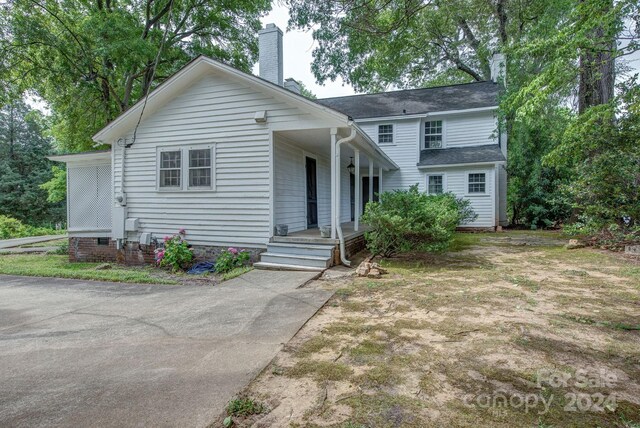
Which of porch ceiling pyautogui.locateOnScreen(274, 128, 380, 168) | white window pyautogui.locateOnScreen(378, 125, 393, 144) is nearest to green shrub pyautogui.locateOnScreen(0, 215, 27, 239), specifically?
porch ceiling pyautogui.locateOnScreen(274, 128, 380, 168)

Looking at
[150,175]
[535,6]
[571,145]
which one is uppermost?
[535,6]

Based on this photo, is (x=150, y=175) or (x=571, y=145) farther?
(x=150, y=175)

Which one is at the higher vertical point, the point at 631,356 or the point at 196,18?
the point at 196,18

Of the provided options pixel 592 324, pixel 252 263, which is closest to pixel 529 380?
pixel 592 324

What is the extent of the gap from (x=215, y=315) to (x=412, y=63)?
73.3ft

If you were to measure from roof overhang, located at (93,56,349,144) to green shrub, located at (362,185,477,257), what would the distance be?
2058 millimetres

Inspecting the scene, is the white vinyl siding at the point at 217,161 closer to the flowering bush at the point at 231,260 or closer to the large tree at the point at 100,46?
the flowering bush at the point at 231,260

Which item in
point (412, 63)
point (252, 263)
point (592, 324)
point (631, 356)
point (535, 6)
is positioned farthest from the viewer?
point (412, 63)

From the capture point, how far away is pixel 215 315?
156 inches

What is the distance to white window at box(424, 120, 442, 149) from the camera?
50.1ft

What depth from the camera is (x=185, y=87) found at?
7.87m

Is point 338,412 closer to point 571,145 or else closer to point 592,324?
point 592,324

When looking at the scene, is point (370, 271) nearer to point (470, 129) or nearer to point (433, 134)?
point (433, 134)

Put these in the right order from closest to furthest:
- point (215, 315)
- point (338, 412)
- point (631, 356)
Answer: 1. point (338, 412)
2. point (631, 356)
3. point (215, 315)
